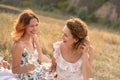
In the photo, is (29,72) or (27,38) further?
(27,38)

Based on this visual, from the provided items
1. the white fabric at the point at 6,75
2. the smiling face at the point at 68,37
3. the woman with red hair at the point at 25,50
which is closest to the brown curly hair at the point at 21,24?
the woman with red hair at the point at 25,50

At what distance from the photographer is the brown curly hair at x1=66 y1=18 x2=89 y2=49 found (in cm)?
490

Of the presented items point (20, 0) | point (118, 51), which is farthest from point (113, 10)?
point (118, 51)

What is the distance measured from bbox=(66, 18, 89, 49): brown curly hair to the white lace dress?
10.2 inches

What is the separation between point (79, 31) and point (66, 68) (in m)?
0.55

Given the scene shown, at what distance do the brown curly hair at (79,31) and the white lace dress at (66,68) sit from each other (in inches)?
10.2

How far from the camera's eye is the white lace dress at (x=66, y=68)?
5.12m

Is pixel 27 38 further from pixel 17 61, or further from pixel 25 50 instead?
pixel 17 61

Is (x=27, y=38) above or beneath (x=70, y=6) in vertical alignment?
beneath

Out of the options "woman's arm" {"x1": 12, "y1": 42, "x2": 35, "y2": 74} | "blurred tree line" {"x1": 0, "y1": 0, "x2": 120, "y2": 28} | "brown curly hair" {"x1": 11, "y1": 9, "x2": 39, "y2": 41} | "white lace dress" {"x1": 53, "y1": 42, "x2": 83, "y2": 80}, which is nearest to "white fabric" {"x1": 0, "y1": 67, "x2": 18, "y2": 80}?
"woman's arm" {"x1": 12, "y1": 42, "x2": 35, "y2": 74}

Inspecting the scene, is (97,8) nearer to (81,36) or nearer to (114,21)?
(114,21)

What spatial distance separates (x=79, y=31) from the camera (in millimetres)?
4910

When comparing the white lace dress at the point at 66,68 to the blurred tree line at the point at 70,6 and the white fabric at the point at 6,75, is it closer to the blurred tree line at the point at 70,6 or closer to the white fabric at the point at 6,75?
the white fabric at the point at 6,75

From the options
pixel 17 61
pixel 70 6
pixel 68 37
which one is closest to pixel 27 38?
pixel 17 61
